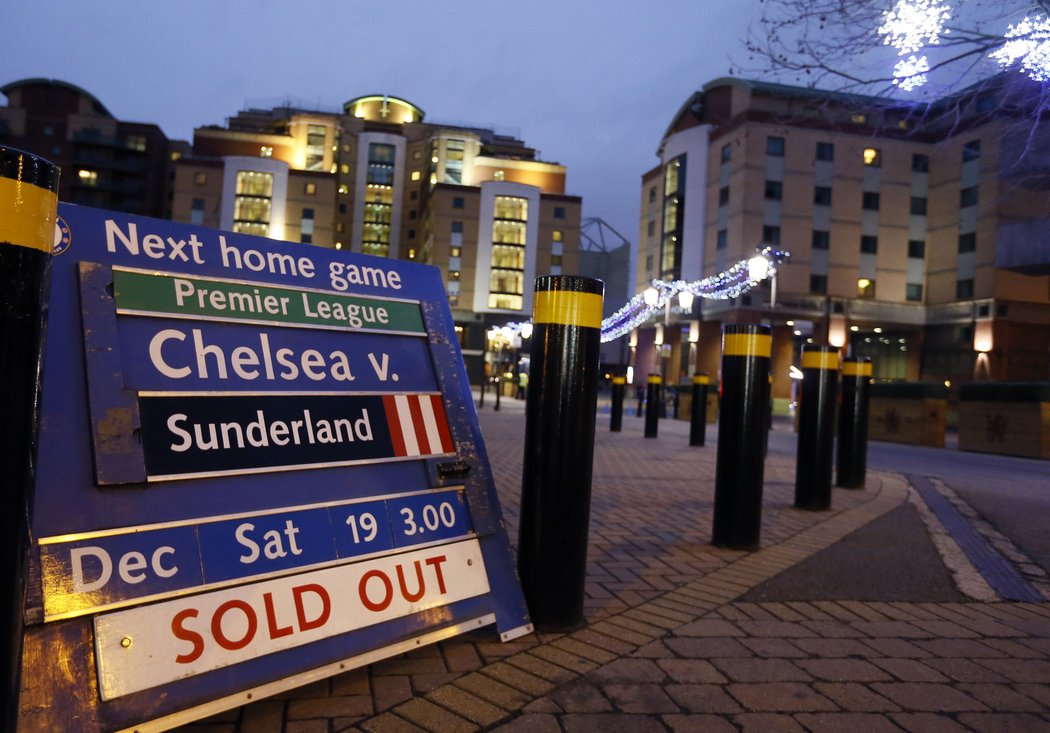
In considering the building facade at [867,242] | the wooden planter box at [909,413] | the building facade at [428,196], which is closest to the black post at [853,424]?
the wooden planter box at [909,413]

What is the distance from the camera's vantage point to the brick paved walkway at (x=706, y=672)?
96.5 inches

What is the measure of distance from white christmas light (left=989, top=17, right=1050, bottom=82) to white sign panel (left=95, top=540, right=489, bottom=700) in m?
7.62

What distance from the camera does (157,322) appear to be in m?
2.52

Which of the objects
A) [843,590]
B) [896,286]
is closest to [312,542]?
[843,590]

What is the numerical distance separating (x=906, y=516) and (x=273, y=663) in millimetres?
5912

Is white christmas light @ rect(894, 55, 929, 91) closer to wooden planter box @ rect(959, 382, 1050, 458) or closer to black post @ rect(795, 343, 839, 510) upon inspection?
black post @ rect(795, 343, 839, 510)

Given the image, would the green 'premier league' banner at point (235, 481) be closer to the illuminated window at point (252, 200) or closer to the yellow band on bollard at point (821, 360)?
the yellow band on bollard at point (821, 360)

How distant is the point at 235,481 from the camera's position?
8.18ft

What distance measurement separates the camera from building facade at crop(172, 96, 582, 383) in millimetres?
64562

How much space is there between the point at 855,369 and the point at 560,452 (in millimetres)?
6286

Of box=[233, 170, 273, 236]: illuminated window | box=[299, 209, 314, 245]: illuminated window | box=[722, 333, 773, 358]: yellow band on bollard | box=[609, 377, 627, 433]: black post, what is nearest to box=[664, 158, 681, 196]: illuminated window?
box=[299, 209, 314, 245]: illuminated window

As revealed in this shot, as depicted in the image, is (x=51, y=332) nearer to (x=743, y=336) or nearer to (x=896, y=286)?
(x=743, y=336)

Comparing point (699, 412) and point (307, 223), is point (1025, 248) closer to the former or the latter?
point (699, 412)

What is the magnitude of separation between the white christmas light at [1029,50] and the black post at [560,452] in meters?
6.51
